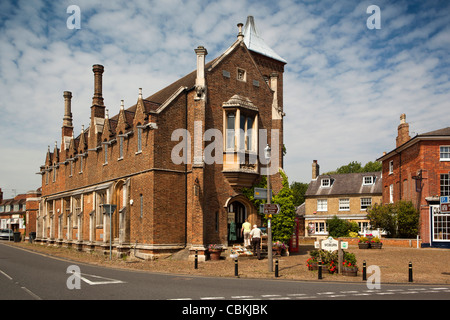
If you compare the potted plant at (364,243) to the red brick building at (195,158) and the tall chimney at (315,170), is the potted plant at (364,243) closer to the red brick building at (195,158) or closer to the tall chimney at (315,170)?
the red brick building at (195,158)

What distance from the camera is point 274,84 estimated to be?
92.6ft

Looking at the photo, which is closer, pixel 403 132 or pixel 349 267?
pixel 349 267

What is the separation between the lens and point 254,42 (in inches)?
1420

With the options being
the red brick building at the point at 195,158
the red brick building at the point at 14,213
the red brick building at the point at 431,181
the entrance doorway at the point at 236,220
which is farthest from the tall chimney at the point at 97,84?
the red brick building at the point at 14,213

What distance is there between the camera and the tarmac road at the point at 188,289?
35.3ft

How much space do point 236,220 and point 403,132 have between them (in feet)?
76.4

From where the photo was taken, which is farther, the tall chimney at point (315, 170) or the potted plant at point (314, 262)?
the tall chimney at point (315, 170)

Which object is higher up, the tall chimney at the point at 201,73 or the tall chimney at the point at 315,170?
the tall chimney at the point at 201,73

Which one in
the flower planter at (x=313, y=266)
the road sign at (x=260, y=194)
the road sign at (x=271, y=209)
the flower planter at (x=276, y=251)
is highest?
the road sign at (x=260, y=194)

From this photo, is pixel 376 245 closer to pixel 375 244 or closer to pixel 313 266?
pixel 375 244

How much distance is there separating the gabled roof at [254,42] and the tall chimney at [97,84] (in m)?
13.6

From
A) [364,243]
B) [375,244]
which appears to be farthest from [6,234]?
[375,244]

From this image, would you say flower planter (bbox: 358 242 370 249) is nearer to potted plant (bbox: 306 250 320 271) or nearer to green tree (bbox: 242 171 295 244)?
green tree (bbox: 242 171 295 244)

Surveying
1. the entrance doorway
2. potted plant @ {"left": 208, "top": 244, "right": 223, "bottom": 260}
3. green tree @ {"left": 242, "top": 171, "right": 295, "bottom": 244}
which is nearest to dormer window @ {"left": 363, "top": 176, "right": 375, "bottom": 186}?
green tree @ {"left": 242, "top": 171, "right": 295, "bottom": 244}
